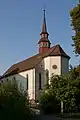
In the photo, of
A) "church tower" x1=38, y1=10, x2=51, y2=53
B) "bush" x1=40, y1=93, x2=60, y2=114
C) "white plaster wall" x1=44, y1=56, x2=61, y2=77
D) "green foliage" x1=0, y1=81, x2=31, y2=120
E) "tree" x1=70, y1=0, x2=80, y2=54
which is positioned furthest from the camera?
"church tower" x1=38, y1=10, x2=51, y2=53

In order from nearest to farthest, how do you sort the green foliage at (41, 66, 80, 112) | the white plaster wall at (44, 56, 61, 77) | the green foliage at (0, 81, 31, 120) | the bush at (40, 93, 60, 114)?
the green foliage at (0, 81, 31, 120)
the green foliage at (41, 66, 80, 112)
the bush at (40, 93, 60, 114)
the white plaster wall at (44, 56, 61, 77)

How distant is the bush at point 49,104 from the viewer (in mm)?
42366

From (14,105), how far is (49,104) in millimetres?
22833

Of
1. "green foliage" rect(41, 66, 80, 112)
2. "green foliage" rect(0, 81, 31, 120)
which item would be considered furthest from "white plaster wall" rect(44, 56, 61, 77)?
"green foliage" rect(0, 81, 31, 120)

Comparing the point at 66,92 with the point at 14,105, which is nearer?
the point at 14,105

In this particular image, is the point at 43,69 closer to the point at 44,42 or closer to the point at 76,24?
the point at 44,42

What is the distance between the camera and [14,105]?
20375 mm

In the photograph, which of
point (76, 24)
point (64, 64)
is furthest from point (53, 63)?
point (76, 24)

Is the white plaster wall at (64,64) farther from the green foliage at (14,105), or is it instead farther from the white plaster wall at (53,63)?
the green foliage at (14,105)

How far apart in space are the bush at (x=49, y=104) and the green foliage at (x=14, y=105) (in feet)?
64.3

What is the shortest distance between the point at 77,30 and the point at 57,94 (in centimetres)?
1199

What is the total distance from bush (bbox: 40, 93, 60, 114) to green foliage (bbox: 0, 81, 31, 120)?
19601 mm

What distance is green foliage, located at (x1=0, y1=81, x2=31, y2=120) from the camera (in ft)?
64.0

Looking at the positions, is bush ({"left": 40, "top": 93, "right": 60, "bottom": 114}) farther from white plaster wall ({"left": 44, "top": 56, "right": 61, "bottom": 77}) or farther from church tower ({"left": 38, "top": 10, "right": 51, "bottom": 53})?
church tower ({"left": 38, "top": 10, "right": 51, "bottom": 53})
